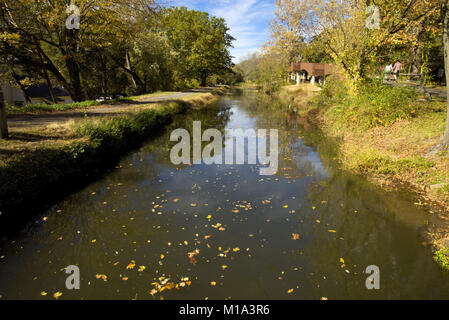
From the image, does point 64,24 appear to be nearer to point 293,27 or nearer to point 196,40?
point 293,27

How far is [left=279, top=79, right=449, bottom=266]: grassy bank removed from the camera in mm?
8328

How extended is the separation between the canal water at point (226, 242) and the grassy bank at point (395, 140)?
0.78 metres

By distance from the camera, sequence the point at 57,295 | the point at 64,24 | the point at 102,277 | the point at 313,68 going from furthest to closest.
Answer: the point at 313,68, the point at 64,24, the point at 102,277, the point at 57,295

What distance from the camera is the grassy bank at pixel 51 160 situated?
6637 mm

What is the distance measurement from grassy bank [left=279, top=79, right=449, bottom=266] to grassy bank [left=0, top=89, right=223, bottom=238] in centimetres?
1012

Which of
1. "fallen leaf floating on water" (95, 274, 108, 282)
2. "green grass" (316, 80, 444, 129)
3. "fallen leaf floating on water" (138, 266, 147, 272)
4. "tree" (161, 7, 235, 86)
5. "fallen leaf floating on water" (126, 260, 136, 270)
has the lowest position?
"fallen leaf floating on water" (95, 274, 108, 282)

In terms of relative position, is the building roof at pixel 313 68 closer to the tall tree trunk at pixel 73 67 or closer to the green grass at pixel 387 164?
the tall tree trunk at pixel 73 67

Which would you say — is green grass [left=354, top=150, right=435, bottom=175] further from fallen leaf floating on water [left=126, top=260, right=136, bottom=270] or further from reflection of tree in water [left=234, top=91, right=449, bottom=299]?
fallen leaf floating on water [left=126, top=260, right=136, bottom=270]

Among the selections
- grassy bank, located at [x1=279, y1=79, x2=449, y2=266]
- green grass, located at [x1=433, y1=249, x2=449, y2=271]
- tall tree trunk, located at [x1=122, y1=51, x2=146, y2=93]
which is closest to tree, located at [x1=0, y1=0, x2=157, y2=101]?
tall tree trunk, located at [x1=122, y1=51, x2=146, y2=93]

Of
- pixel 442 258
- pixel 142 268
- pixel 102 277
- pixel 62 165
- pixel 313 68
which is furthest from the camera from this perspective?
pixel 313 68

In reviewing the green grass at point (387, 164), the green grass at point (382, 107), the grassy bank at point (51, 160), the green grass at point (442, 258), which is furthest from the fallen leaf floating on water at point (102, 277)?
the green grass at point (382, 107)

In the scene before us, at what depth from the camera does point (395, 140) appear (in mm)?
12352

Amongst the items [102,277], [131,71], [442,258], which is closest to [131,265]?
[102,277]

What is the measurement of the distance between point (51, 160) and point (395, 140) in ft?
47.4
